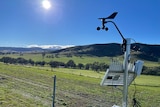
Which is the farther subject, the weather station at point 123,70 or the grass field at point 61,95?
the grass field at point 61,95

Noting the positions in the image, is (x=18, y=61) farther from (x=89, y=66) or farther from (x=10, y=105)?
(x=10, y=105)

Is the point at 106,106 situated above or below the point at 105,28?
below

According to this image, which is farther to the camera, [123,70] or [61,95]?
[61,95]

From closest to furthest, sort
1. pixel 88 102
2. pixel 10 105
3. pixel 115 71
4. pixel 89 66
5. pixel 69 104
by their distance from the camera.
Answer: pixel 115 71 < pixel 10 105 < pixel 69 104 < pixel 88 102 < pixel 89 66

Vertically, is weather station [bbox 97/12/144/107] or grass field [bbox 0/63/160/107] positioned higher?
weather station [bbox 97/12/144/107]

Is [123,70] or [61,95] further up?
[123,70]

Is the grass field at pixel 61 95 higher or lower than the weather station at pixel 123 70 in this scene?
lower

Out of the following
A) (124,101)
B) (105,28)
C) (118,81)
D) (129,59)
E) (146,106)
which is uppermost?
(105,28)

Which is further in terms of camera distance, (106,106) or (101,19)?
(106,106)

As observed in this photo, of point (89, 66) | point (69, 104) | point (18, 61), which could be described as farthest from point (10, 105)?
point (18, 61)

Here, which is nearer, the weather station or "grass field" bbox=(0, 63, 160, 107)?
the weather station

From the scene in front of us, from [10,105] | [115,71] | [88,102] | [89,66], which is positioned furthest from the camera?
[89,66]

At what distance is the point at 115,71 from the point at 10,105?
786 centimetres

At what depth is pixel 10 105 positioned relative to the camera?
1198cm
